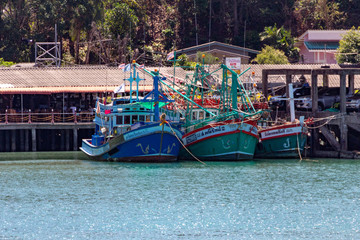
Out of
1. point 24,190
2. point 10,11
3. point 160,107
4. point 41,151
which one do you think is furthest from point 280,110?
point 10,11

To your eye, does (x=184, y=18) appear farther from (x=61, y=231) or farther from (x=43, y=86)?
(x=61, y=231)

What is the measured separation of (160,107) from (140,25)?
146 feet

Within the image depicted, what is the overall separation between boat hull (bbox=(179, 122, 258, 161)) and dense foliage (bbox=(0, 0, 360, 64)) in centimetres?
2849

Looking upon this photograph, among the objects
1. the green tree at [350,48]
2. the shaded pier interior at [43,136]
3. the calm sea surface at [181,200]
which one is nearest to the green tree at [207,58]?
the green tree at [350,48]

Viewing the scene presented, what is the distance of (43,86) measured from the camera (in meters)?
66.0

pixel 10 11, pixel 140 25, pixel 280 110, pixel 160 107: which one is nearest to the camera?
pixel 160 107

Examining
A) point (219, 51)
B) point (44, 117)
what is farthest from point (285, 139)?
point (219, 51)

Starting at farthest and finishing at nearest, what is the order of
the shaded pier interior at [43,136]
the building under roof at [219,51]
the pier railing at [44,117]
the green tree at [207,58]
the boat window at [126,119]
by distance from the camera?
the building under roof at [219,51], the green tree at [207,58], the pier railing at [44,117], the shaded pier interior at [43,136], the boat window at [126,119]

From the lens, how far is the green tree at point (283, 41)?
293 ft

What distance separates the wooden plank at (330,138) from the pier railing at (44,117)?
57.1 ft

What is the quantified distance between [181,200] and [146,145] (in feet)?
41.2

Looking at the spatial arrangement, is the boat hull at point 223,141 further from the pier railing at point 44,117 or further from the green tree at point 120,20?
the green tree at point 120,20

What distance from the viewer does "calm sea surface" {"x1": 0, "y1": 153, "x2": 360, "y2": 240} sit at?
3241 centimetres

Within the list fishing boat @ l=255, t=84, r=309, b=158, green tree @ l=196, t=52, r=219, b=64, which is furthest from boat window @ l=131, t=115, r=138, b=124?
green tree @ l=196, t=52, r=219, b=64
